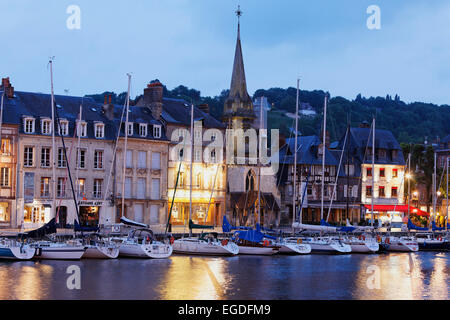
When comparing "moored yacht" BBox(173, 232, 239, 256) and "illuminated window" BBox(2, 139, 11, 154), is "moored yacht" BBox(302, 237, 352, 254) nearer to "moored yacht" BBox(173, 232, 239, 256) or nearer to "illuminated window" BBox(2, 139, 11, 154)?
"moored yacht" BBox(173, 232, 239, 256)

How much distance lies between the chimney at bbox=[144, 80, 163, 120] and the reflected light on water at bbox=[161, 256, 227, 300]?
22.8 m

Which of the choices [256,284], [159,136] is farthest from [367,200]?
[256,284]

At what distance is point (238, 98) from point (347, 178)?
1520 cm

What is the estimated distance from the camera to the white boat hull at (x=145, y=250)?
5009 centimetres

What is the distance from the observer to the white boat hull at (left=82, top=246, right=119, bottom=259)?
48.7 meters

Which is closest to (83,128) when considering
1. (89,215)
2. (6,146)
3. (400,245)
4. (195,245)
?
(6,146)

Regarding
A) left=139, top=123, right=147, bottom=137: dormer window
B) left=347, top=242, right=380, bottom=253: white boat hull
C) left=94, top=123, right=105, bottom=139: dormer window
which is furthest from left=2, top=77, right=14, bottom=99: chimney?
left=347, top=242, right=380, bottom=253: white boat hull

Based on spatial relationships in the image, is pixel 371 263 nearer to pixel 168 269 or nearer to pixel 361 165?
pixel 168 269

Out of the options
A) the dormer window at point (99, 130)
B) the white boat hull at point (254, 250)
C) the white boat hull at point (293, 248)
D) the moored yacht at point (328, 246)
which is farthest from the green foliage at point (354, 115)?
the white boat hull at point (254, 250)

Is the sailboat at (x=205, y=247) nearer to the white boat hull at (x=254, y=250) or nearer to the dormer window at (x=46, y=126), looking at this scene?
the white boat hull at (x=254, y=250)

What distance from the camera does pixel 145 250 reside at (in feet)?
164

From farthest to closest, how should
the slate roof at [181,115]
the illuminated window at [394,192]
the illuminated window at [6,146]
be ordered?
the illuminated window at [394,192] < the slate roof at [181,115] < the illuminated window at [6,146]

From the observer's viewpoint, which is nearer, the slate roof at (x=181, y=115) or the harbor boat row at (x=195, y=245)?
the harbor boat row at (x=195, y=245)

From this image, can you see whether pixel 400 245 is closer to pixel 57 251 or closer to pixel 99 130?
pixel 99 130
